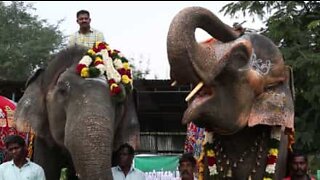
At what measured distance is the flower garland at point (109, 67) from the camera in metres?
5.74

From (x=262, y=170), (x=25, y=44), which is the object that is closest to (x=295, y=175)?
(x=262, y=170)

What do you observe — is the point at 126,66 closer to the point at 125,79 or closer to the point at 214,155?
the point at 125,79

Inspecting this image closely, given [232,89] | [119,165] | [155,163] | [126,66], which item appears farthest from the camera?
[155,163]

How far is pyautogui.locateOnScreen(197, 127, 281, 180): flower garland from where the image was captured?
536cm

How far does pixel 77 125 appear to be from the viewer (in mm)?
5395

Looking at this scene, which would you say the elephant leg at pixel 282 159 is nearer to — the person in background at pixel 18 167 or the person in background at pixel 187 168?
the person in background at pixel 187 168

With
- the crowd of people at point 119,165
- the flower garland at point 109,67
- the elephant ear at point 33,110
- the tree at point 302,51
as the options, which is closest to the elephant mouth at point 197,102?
the crowd of people at point 119,165

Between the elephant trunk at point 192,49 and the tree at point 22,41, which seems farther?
the tree at point 22,41

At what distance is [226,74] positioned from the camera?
494 centimetres

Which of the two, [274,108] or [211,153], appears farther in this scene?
[211,153]

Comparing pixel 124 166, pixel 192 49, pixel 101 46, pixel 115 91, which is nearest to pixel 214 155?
pixel 124 166

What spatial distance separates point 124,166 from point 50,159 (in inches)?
33.8

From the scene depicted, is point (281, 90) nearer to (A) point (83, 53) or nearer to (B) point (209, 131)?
(B) point (209, 131)

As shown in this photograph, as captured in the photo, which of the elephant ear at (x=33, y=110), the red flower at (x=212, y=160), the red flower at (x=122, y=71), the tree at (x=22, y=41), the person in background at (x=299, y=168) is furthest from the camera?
the tree at (x=22, y=41)
